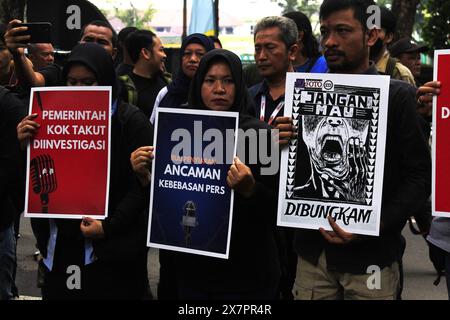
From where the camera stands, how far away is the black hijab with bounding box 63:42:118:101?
397cm

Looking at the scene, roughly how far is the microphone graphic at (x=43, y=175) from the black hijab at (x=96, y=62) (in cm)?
41

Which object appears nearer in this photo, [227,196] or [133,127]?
[227,196]

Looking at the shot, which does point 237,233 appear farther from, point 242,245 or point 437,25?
point 437,25

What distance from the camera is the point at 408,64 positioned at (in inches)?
288

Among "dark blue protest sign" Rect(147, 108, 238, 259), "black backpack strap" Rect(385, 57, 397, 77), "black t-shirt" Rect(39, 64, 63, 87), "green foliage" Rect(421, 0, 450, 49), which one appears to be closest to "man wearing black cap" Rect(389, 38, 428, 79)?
"black backpack strap" Rect(385, 57, 397, 77)

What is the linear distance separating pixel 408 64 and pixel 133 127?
3.91 m

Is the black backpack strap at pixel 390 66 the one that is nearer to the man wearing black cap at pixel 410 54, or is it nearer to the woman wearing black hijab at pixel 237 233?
the man wearing black cap at pixel 410 54

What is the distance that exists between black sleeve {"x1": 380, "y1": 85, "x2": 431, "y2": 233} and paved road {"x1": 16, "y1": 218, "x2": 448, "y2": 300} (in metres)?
3.25

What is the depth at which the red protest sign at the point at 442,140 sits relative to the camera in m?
3.59

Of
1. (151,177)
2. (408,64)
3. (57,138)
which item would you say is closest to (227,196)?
(151,177)

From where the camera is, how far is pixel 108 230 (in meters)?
A: 3.90

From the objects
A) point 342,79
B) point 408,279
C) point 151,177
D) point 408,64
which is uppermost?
point 408,64

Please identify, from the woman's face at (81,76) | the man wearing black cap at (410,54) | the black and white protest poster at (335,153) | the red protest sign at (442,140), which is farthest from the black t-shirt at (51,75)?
the man wearing black cap at (410,54)

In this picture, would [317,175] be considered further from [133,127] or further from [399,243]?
[133,127]
